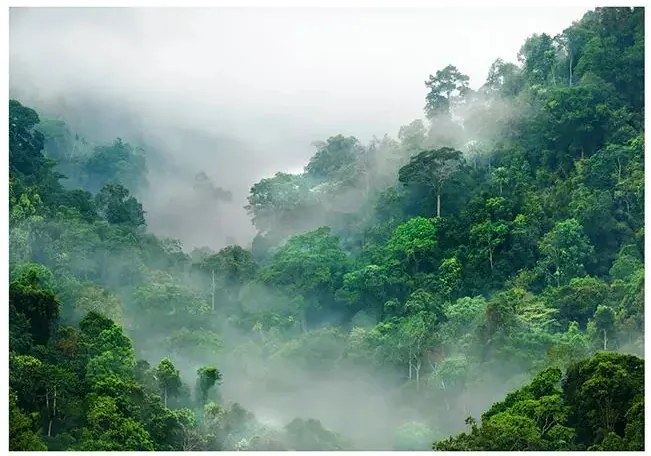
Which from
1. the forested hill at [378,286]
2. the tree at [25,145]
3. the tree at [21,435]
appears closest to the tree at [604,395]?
the forested hill at [378,286]

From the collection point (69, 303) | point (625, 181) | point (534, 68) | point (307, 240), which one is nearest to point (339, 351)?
point (307, 240)

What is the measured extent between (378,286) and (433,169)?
2130 mm

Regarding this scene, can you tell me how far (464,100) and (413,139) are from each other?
1133 mm

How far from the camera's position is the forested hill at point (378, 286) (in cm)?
1311

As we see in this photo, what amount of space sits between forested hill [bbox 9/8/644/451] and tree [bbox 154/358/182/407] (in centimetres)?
2

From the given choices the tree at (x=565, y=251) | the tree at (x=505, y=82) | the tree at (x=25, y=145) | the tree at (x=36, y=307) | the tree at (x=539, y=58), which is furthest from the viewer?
the tree at (x=505, y=82)

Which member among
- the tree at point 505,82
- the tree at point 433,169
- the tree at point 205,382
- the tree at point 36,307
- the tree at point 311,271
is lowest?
the tree at point 205,382

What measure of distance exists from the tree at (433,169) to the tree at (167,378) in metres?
5.36

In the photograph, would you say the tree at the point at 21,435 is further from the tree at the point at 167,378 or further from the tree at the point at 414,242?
the tree at the point at 414,242

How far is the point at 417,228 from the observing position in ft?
59.5

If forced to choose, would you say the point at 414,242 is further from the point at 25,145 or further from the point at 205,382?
the point at 25,145

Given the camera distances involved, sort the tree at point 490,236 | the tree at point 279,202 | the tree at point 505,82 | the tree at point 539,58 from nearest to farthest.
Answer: the tree at point 490,236
the tree at point 279,202
the tree at point 539,58
the tree at point 505,82

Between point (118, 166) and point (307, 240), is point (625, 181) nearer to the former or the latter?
point (307, 240)

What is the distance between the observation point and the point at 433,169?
18.3 metres
